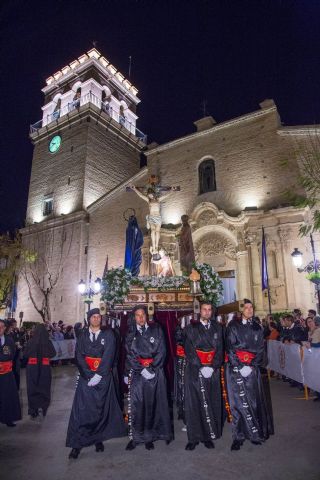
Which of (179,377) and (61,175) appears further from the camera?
(61,175)

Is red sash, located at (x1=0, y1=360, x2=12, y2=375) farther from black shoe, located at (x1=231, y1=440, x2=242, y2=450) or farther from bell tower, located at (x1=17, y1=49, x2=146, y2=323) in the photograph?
bell tower, located at (x1=17, y1=49, x2=146, y2=323)

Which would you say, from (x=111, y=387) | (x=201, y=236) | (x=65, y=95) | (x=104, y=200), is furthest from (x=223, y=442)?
(x=65, y=95)

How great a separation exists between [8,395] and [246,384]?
4.67 m

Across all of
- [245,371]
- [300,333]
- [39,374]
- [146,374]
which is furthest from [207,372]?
[300,333]

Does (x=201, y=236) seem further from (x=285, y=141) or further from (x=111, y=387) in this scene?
(x=111, y=387)

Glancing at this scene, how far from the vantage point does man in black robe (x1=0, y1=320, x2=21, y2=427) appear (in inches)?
Answer: 263

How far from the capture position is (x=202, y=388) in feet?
17.8

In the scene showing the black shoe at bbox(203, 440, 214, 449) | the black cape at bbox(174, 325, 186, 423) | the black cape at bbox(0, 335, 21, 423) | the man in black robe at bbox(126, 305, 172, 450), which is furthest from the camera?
the black cape at bbox(174, 325, 186, 423)

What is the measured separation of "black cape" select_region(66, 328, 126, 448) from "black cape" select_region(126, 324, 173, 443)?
0.97 ft

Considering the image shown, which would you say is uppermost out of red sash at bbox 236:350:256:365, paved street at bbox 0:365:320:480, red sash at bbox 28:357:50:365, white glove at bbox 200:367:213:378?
red sash at bbox 236:350:256:365

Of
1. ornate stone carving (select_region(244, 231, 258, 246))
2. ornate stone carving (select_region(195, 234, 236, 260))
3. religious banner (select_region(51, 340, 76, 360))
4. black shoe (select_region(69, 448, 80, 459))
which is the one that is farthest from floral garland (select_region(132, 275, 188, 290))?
ornate stone carving (select_region(195, 234, 236, 260))

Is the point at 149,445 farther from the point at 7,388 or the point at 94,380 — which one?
the point at 7,388

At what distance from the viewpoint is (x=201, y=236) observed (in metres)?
→ 19.9

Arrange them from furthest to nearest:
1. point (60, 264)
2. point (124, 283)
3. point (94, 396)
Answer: point (60, 264), point (124, 283), point (94, 396)
